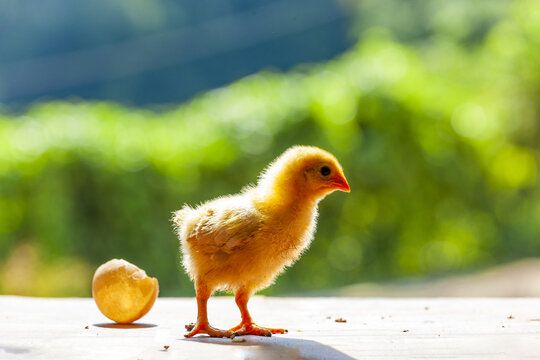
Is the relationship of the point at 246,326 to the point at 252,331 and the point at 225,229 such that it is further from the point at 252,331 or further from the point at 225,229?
the point at 225,229

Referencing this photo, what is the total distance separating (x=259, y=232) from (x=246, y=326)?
0.85ft

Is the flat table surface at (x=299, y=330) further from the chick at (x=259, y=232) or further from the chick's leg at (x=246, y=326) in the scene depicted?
the chick at (x=259, y=232)

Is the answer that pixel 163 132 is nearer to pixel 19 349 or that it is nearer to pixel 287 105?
pixel 287 105

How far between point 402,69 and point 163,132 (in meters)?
1.68

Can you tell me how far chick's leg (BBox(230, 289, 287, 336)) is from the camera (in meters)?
1.73

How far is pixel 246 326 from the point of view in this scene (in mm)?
1747

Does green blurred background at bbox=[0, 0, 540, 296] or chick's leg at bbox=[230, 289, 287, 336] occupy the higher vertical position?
green blurred background at bbox=[0, 0, 540, 296]

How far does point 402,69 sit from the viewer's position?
4.62 meters

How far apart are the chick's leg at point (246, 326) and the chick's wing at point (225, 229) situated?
0.16 m

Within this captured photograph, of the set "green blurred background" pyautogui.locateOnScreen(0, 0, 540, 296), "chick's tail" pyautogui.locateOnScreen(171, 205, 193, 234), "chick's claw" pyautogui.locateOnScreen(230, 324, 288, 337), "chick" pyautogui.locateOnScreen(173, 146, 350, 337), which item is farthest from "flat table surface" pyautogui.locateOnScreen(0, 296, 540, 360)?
"green blurred background" pyautogui.locateOnScreen(0, 0, 540, 296)

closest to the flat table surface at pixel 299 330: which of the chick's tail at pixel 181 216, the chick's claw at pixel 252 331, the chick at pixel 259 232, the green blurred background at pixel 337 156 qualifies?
the chick's claw at pixel 252 331

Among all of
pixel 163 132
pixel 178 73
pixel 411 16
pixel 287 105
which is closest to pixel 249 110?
pixel 287 105

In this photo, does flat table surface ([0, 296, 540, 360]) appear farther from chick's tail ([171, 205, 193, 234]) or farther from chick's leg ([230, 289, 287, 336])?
chick's tail ([171, 205, 193, 234])

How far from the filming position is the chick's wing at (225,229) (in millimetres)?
1674
